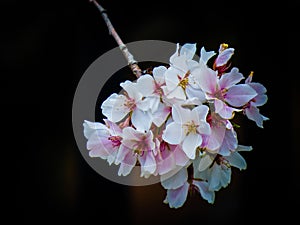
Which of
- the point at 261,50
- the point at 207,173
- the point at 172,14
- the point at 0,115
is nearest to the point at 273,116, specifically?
the point at 261,50

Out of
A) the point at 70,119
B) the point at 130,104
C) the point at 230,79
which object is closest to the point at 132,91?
the point at 130,104

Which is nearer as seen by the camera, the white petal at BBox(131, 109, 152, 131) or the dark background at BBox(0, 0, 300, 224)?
the white petal at BBox(131, 109, 152, 131)

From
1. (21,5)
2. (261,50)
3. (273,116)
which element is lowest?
(273,116)

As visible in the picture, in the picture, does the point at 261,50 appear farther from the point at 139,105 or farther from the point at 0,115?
the point at 139,105

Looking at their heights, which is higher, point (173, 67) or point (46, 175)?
point (46, 175)

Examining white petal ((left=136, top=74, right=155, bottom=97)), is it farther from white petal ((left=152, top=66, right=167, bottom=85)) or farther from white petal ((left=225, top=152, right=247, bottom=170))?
white petal ((left=225, top=152, right=247, bottom=170))

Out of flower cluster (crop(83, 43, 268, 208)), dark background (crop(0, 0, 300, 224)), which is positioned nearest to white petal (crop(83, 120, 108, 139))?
flower cluster (crop(83, 43, 268, 208))

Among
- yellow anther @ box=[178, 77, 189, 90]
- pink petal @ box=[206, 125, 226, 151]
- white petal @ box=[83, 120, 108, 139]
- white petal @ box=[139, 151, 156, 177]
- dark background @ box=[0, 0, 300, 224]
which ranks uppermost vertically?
dark background @ box=[0, 0, 300, 224]

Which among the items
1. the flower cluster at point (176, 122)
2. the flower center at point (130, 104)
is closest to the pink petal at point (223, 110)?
the flower cluster at point (176, 122)
